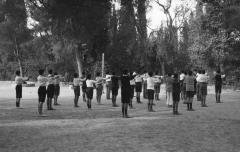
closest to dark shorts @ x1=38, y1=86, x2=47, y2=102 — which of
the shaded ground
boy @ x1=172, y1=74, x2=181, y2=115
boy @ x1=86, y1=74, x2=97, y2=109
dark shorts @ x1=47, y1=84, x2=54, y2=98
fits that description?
the shaded ground

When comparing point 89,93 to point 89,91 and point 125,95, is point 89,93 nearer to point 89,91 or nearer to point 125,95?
point 89,91

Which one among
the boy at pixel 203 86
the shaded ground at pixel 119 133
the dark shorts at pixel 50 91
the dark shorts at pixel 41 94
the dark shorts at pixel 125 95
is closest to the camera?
the shaded ground at pixel 119 133

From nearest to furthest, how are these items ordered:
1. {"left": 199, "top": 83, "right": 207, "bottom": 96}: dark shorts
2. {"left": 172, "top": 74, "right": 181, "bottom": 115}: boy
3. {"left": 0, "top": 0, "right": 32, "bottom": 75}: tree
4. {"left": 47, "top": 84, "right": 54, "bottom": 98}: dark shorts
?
{"left": 172, "top": 74, "right": 181, "bottom": 115}: boy, {"left": 47, "top": 84, "right": 54, "bottom": 98}: dark shorts, {"left": 199, "top": 83, "right": 207, "bottom": 96}: dark shorts, {"left": 0, "top": 0, "right": 32, "bottom": 75}: tree

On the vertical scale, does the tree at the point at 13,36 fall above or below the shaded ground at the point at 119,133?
above

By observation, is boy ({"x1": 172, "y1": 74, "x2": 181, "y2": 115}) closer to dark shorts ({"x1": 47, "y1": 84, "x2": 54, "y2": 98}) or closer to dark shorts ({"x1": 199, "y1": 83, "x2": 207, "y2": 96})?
dark shorts ({"x1": 199, "y1": 83, "x2": 207, "y2": 96})

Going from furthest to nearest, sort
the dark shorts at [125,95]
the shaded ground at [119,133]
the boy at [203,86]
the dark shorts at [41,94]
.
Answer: the boy at [203,86]
the dark shorts at [41,94]
the dark shorts at [125,95]
the shaded ground at [119,133]

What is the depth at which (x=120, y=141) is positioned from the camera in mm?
10188

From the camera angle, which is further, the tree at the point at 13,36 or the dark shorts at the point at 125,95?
the tree at the point at 13,36

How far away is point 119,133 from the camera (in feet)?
37.7

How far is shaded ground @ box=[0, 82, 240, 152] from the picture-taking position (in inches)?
375

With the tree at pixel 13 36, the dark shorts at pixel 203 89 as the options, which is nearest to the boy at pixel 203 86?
the dark shorts at pixel 203 89

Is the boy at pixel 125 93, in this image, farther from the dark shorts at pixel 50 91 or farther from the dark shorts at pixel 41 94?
the dark shorts at pixel 50 91

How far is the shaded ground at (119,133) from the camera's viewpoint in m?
9.53

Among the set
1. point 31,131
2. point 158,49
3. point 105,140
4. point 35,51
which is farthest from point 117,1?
point 35,51
